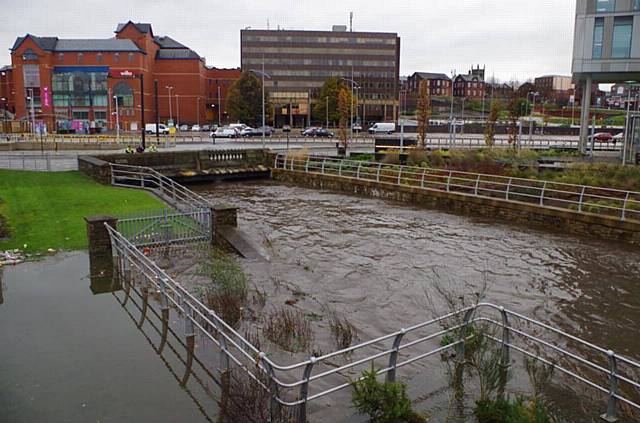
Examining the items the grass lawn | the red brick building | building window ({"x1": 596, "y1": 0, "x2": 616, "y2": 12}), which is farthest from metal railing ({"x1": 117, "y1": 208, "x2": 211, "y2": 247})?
the red brick building

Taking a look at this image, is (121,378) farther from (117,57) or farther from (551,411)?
(117,57)

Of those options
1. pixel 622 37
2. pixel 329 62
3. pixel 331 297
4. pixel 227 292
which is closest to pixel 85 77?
pixel 329 62

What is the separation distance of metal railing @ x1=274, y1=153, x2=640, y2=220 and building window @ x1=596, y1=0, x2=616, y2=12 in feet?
67.0

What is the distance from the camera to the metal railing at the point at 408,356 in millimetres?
7160

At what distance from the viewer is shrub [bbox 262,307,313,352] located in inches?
402

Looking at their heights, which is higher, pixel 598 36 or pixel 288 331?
pixel 598 36

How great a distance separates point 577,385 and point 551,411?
4.12 ft

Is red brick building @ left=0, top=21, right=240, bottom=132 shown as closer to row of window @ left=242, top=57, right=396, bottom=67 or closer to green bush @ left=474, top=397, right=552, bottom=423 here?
row of window @ left=242, top=57, right=396, bottom=67

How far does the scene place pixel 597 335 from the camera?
1156cm

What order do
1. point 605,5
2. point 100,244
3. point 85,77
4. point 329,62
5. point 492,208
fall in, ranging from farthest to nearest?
point 329,62 < point 85,77 < point 605,5 < point 492,208 < point 100,244

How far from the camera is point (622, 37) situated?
41.3 meters

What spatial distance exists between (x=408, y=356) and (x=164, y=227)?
8.76 metres

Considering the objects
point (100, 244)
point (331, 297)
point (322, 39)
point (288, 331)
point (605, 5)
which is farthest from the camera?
point (322, 39)

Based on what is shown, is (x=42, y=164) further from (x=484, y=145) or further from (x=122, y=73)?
(x=122, y=73)
